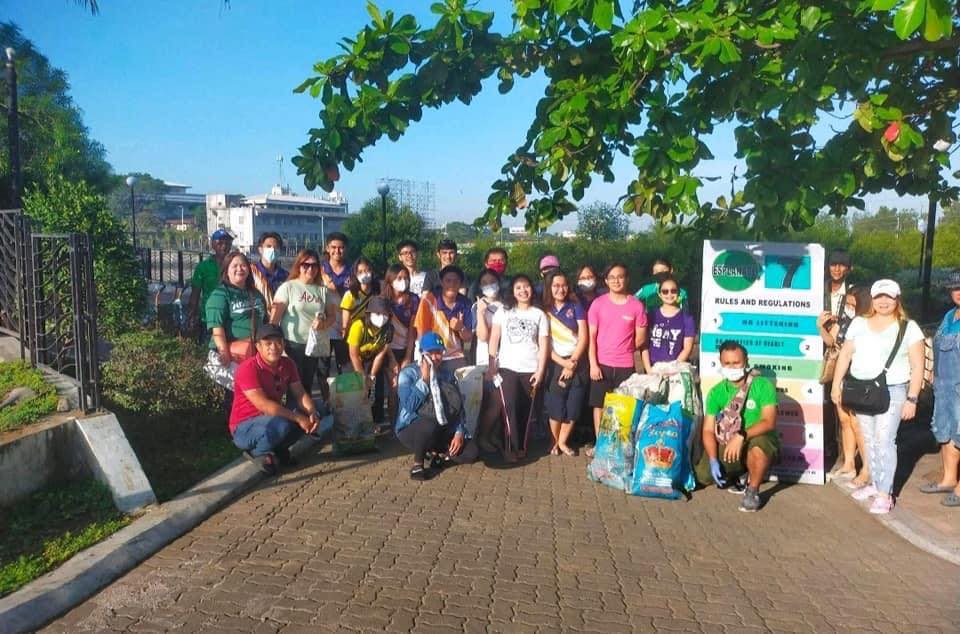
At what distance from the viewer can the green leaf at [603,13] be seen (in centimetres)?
560

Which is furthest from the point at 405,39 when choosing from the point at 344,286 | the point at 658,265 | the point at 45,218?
the point at 45,218

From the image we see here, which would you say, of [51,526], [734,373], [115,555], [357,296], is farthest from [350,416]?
[734,373]

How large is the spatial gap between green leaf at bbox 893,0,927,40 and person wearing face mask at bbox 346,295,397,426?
5057 millimetres

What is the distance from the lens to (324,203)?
105 m

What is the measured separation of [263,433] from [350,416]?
1012 millimetres

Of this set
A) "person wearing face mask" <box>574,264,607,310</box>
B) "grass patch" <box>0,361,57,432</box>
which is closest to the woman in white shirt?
"person wearing face mask" <box>574,264,607,310</box>

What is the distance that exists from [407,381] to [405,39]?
2858 mm

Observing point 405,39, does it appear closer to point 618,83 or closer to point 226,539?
point 618,83

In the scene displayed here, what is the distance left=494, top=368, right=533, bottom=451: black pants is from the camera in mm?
7406

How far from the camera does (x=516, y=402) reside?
293 inches

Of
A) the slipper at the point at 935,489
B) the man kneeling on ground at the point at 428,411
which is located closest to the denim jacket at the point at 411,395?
the man kneeling on ground at the point at 428,411

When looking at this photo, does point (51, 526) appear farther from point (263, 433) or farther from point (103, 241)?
point (103, 241)

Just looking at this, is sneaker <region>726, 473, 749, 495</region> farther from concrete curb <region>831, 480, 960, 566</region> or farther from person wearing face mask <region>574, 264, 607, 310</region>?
person wearing face mask <region>574, 264, 607, 310</region>

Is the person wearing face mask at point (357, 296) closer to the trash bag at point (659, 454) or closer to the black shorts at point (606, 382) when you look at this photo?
the black shorts at point (606, 382)
